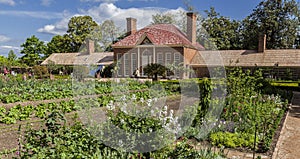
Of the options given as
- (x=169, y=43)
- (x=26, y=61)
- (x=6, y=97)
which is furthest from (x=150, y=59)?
(x=26, y=61)

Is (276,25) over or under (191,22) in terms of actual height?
over

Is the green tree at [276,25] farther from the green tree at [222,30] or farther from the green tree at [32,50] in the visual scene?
the green tree at [32,50]

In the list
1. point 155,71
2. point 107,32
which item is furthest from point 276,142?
point 155,71

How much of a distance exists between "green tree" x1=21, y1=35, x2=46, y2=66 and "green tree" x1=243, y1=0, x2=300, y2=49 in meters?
32.2

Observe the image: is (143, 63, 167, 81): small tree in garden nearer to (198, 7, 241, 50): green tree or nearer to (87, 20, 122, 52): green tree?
(87, 20, 122, 52): green tree

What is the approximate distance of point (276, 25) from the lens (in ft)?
98.8

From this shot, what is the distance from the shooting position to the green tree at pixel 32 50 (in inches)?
1583

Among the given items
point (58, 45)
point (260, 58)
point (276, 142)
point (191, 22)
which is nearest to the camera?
point (276, 142)

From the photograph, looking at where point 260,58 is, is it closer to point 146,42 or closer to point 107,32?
point 146,42

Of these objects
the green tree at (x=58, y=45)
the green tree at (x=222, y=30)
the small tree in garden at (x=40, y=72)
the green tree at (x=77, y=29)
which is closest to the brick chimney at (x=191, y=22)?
the small tree in garden at (x=40, y=72)

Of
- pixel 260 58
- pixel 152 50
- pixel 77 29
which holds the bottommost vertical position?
pixel 260 58

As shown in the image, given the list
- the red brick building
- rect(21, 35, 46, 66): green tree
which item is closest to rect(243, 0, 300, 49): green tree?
the red brick building

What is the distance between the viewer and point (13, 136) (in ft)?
16.5

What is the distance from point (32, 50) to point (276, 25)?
36795mm
